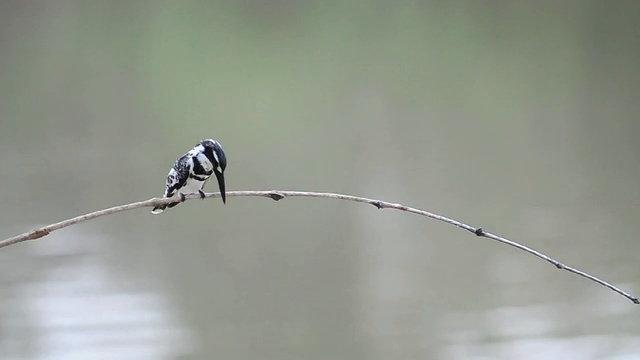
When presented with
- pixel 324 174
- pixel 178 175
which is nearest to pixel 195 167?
pixel 178 175

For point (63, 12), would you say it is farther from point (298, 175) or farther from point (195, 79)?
point (298, 175)

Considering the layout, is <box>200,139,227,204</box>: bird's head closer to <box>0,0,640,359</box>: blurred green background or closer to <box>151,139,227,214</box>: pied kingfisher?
<box>151,139,227,214</box>: pied kingfisher

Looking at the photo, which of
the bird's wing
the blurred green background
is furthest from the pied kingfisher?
the blurred green background

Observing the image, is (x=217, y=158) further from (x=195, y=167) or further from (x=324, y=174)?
(x=324, y=174)

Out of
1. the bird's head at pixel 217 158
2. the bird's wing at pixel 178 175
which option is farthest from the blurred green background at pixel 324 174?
the bird's head at pixel 217 158

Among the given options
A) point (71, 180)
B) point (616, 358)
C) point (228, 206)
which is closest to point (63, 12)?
point (71, 180)
